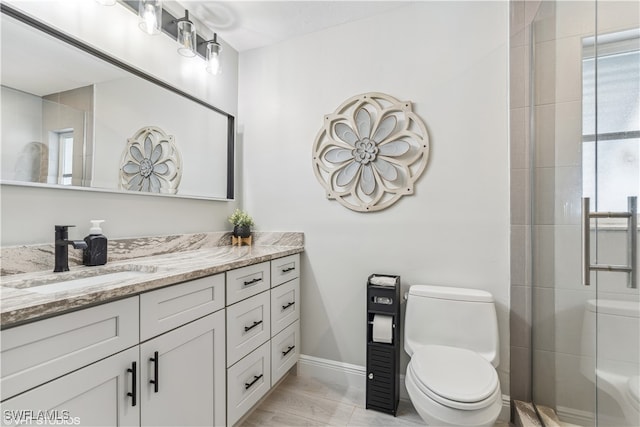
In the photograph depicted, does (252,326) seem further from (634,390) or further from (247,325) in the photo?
(634,390)

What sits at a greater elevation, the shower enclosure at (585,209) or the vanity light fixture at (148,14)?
the vanity light fixture at (148,14)

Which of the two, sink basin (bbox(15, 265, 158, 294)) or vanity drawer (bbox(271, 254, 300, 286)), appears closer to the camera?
sink basin (bbox(15, 265, 158, 294))

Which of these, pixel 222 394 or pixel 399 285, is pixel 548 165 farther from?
pixel 222 394

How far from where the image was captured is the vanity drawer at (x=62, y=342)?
2.37ft

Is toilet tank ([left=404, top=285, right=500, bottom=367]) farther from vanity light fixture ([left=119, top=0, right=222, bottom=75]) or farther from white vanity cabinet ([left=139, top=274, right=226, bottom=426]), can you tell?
vanity light fixture ([left=119, top=0, right=222, bottom=75])

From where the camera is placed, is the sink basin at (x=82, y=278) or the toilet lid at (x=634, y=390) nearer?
the toilet lid at (x=634, y=390)

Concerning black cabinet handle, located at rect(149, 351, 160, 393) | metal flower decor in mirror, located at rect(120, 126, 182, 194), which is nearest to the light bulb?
metal flower decor in mirror, located at rect(120, 126, 182, 194)

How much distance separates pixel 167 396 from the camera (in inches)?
44.3

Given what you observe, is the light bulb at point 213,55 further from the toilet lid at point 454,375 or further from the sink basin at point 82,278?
the toilet lid at point 454,375

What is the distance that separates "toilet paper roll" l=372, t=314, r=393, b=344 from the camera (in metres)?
1.72

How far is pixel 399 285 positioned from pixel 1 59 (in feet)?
6.93

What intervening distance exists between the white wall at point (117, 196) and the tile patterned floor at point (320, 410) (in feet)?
3.93

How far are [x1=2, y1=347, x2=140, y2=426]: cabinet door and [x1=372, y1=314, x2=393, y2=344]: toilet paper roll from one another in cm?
118

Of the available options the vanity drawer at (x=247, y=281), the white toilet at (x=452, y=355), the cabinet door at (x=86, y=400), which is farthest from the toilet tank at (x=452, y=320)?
the cabinet door at (x=86, y=400)
